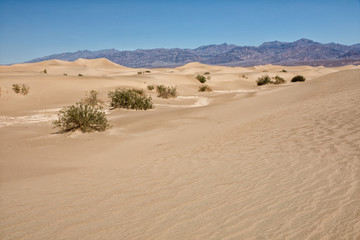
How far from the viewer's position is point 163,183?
4.50 meters

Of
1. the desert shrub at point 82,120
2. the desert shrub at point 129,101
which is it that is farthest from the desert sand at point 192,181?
the desert shrub at point 129,101

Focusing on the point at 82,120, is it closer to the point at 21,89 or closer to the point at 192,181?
the point at 192,181

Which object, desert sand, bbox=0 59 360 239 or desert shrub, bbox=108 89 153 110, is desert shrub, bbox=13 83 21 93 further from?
desert sand, bbox=0 59 360 239

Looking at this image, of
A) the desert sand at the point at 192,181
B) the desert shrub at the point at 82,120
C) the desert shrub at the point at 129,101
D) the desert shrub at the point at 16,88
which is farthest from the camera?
the desert shrub at the point at 16,88

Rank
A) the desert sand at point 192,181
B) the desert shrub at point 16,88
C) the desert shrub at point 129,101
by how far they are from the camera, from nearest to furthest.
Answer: the desert sand at point 192,181, the desert shrub at point 129,101, the desert shrub at point 16,88

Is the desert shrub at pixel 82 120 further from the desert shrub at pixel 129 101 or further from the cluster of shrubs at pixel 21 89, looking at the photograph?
the cluster of shrubs at pixel 21 89

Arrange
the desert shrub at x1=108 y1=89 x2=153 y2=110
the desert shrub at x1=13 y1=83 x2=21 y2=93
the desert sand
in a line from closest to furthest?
1. the desert sand
2. the desert shrub at x1=108 y1=89 x2=153 y2=110
3. the desert shrub at x1=13 y1=83 x2=21 y2=93

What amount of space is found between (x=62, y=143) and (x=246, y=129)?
554 cm

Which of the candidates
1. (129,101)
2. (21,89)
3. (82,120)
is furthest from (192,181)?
(21,89)

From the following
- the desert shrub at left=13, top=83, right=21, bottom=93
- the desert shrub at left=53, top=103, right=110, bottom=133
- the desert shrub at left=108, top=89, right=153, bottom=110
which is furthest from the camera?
the desert shrub at left=13, top=83, right=21, bottom=93

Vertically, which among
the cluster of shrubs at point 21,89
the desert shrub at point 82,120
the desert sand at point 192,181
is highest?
the cluster of shrubs at point 21,89

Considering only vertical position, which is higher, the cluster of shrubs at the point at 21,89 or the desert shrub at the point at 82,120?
the cluster of shrubs at the point at 21,89

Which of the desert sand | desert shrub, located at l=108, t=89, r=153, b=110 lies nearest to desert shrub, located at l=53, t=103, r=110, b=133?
the desert sand

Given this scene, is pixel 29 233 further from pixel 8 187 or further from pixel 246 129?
pixel 246 129
